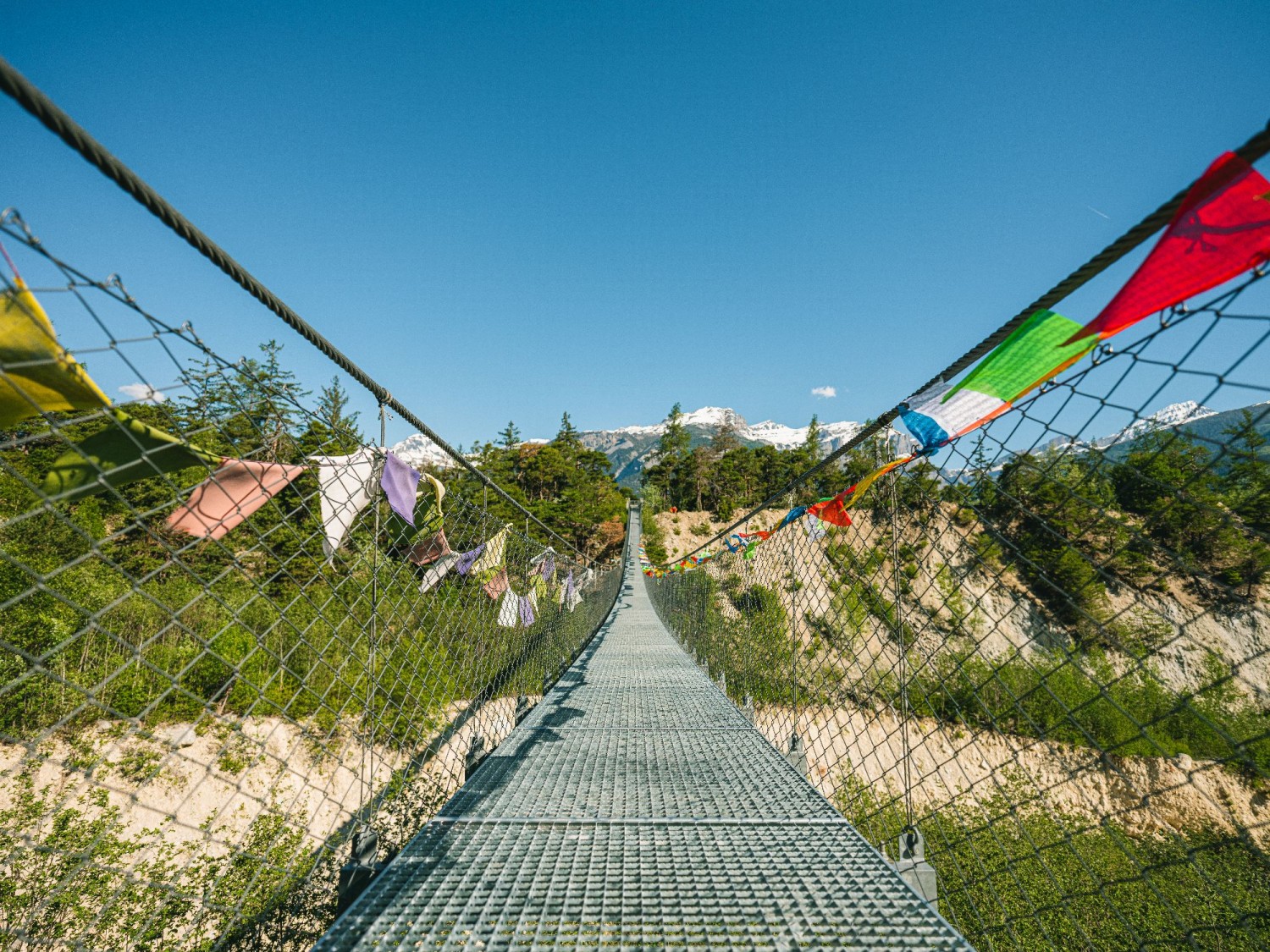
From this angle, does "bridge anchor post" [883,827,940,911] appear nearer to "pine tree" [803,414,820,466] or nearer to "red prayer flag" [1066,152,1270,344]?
"red prayer flag" [1066,152,1270,344]

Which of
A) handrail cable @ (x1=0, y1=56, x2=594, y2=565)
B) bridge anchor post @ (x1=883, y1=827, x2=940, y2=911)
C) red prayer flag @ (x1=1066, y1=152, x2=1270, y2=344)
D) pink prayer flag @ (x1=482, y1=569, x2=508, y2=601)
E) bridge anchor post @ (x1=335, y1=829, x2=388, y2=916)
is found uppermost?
handrail cable @ (x1=0, y1=56, x2=594, y2=565)

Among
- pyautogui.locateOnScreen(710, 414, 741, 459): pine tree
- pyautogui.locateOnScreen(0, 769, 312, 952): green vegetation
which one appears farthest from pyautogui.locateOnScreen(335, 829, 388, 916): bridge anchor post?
pyautogui.locateOnScreen(710, 414, 741, 459): pine tree

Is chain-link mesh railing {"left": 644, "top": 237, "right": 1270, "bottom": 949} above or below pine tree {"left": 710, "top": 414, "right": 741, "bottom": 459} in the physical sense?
below

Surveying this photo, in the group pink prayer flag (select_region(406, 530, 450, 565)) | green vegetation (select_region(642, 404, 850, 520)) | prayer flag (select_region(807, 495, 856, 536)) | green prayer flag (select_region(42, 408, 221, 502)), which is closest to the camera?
green prayer flag (select_region(42, 408, 221, 502))

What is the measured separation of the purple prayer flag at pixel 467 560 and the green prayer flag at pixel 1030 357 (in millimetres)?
2183

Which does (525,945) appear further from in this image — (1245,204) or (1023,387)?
(1245,204)

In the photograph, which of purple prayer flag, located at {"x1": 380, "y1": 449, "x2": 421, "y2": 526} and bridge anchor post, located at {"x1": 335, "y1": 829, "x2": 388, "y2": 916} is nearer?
bridge anchor post, located at {"x1": 335, "y1": 829, "x2": 388, "y2": 916}

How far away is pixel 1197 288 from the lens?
0.95m

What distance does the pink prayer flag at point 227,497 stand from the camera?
3.76 feet

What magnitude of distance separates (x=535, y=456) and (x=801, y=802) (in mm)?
22415

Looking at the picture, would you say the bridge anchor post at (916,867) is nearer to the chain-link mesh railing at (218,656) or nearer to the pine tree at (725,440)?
the chain-link mesh railing at (218,656)

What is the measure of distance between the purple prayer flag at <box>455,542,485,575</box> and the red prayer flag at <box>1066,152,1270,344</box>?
97.7 inches

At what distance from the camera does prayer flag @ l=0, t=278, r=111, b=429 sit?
817 millimetres

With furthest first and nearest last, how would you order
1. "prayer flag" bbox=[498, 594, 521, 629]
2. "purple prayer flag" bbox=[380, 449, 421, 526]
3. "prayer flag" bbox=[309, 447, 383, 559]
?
"prayer flag" bbox=[498, 594, 521, 629]
"purple prayer flag" bbox=[380, 449, 421, 526]
"prayer flag" bbox=[309, 447, 383, 559]
